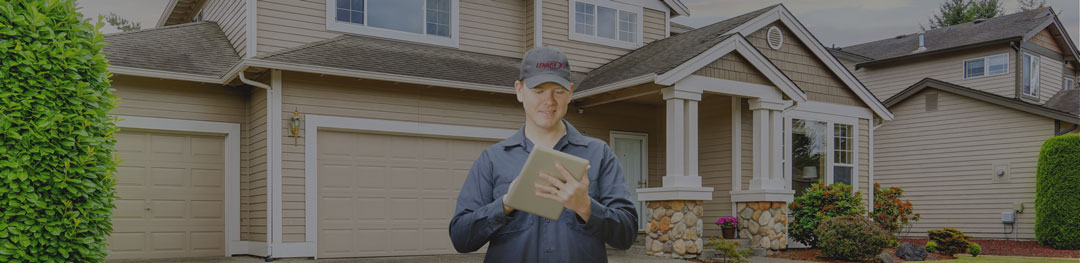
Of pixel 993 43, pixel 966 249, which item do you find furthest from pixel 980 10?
pixel 966 249

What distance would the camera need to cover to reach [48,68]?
471 cm

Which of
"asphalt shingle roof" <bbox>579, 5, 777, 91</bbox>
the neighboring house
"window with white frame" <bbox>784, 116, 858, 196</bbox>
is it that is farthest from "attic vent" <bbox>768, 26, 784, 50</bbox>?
the neighboring house

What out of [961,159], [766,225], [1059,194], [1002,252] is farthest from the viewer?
[961,159]

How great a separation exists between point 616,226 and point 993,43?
60.4 feet

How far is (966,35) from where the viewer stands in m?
19.2

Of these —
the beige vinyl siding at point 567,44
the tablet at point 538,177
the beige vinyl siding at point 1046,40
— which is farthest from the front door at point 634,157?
the beige vinyl siding at point 1046,40

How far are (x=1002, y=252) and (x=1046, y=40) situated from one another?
9014 millimetres

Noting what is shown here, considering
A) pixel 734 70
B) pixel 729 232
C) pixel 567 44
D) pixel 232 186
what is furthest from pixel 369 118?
pixel 729 232

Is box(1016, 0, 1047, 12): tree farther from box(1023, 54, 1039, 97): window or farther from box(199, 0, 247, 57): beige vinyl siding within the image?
box(199, 0, 247, 57): beige vinyl siding

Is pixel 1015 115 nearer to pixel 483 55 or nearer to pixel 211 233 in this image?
pixel 483 55

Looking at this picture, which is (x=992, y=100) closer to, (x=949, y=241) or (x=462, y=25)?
(x=949, y=241)

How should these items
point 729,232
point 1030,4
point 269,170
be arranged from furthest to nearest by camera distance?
point 1030,4
point 729,232
point 269,170

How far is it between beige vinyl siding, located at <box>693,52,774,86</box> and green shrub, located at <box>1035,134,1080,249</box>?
22.0 feet

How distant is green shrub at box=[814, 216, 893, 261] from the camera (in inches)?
390
